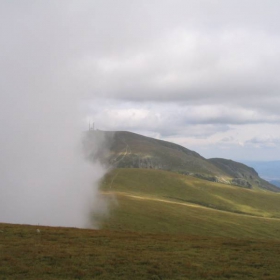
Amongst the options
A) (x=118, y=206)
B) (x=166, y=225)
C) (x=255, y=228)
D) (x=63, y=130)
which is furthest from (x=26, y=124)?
(x=255, y=228)

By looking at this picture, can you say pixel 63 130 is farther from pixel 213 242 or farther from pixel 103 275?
pixel 103 275

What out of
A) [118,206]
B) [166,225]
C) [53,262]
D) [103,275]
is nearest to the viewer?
[103,275]

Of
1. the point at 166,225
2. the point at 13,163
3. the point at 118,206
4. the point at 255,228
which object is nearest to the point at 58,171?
the point at 13,163

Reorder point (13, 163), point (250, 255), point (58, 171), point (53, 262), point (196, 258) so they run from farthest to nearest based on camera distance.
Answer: point (58, 171) → point (13, 163) → point (250, 255) → point (196, 258) → point (53, 262)

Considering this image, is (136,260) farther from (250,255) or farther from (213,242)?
(213,242)

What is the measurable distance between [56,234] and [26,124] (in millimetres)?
119550

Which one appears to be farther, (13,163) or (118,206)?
(13,163)

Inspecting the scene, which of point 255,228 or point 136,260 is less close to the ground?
point 136,260

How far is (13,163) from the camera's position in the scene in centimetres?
13088

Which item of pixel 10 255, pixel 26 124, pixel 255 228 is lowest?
pixel 255 228

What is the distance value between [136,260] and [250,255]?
11086 millimetres

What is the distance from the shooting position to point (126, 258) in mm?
26750

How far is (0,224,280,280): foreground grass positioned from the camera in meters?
22.6

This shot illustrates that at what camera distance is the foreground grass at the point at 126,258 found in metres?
22.6
